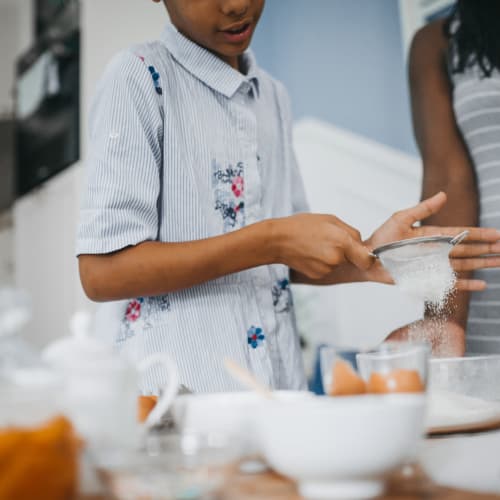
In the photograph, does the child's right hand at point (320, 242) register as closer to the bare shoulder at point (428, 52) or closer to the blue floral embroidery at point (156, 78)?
the blue floral embroidery at point (156, 78)

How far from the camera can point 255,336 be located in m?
1.16

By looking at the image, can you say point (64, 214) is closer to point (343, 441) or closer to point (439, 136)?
point (439, 136)

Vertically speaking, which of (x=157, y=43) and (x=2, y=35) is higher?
(x=2, y=35)

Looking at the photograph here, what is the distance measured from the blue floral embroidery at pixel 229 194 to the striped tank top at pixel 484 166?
0.56m

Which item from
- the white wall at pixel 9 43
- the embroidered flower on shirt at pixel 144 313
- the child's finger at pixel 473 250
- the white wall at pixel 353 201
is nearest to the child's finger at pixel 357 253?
the child's finger at pixel 473 250

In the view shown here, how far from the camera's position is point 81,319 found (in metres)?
0.58

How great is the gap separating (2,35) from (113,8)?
5.88 ft

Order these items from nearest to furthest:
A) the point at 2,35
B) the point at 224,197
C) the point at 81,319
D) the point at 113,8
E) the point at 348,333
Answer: the point at 81,319
the point at 224,197
the point at 348,333
the point at 113,8
the point at 2,35

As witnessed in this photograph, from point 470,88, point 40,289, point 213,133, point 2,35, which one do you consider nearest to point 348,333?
point 470,88

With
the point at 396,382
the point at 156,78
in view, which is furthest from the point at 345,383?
the point at 156,78

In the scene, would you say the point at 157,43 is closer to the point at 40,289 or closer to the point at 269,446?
the point at 269,446

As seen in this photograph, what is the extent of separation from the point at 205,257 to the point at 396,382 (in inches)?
17.3

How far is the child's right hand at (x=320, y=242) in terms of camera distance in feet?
3.11

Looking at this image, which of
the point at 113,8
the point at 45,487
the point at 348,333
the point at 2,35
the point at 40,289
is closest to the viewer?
the point at 45,487
